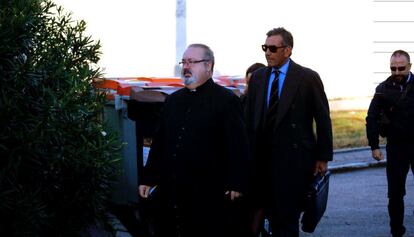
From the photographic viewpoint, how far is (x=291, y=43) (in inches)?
249

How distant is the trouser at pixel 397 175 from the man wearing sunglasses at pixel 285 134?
1.51 metres

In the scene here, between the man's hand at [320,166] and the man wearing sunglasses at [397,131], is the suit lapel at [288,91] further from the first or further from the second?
the man wearing sunglasses at [397,131]

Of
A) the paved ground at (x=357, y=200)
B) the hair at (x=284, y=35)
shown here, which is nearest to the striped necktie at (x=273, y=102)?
the hair at (x=284, y=35)

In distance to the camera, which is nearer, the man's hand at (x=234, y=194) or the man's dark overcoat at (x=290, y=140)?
the man's hand at (x=234, y=194)

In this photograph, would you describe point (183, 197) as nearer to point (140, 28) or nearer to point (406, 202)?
point (406, 202)

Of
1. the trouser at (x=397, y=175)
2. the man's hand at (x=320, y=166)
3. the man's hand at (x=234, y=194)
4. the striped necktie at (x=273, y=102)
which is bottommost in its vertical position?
the trouser at (x=397, y=175)

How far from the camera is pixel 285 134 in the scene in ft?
20.2

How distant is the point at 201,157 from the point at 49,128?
3.14 feet

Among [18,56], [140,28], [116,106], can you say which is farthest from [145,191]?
[140,28]

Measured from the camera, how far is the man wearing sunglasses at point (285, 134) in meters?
6.16

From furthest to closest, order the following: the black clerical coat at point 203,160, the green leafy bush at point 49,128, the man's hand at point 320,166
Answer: the man's hand at point 320,166
the black clerical coat at point 203,160
the green leafy bush at point 49,128

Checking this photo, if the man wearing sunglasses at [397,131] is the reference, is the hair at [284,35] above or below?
above

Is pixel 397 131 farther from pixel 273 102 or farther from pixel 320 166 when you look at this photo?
pixel 273 102

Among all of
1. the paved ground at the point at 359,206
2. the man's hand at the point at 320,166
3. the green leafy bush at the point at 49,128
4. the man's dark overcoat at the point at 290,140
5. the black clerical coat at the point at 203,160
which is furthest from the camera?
the paved ground at the point at 359,206
